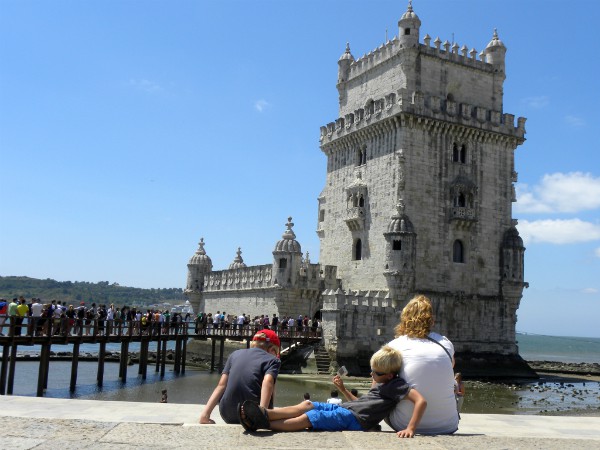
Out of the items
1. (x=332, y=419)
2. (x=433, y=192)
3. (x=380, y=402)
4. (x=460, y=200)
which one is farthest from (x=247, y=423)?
(x=460, y=200)

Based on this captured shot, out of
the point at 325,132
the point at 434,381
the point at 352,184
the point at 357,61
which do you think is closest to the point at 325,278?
the point at 352,184

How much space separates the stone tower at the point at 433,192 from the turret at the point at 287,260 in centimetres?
263

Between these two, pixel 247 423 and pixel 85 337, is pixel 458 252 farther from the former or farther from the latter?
pixel 247 423

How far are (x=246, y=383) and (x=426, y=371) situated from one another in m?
2.14

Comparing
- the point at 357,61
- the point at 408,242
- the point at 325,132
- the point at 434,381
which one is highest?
the point at 357,61

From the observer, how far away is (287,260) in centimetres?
4106

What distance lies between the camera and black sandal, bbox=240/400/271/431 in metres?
7.47

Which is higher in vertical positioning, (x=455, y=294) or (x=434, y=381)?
(x=455, y=294)

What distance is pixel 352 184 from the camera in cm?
4038

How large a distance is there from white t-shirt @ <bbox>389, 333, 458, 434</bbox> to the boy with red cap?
1501mm

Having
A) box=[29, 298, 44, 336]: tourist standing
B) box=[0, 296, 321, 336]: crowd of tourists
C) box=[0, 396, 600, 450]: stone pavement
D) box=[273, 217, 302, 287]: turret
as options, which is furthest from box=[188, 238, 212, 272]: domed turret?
box=[0, 396, 600, 450]: stone pavement

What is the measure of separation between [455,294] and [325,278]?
8.00 meters

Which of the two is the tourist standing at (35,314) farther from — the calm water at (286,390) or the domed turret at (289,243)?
the domed turret at (289,243)

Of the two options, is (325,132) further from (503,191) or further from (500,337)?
(500,337)
